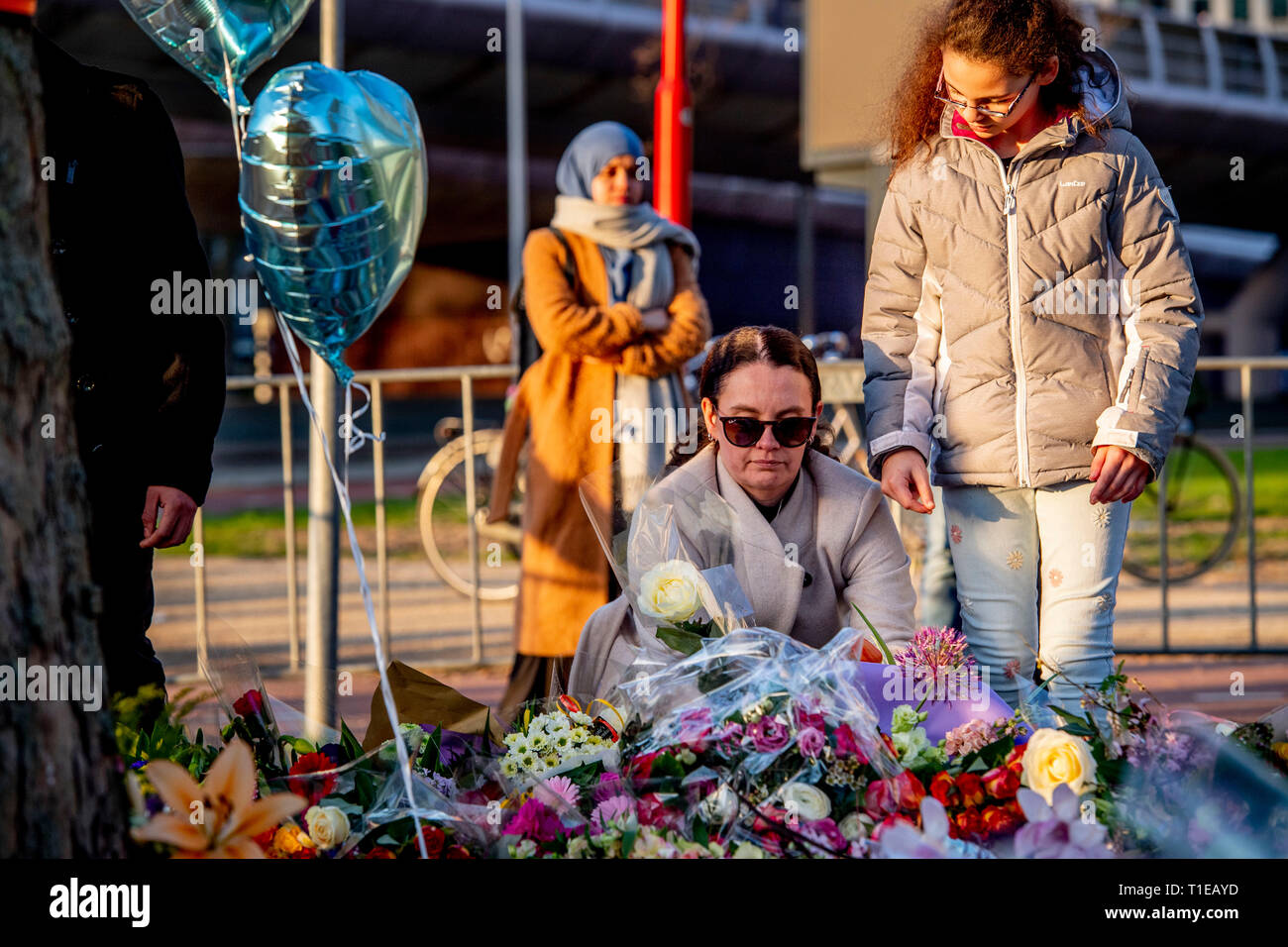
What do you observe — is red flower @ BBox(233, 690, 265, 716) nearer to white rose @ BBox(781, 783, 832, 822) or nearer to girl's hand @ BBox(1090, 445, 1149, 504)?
white rose @ BBox(781, 783, 832, 822)

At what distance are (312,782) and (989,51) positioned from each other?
1.71 m

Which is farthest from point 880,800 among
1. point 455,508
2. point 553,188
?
point 553,188

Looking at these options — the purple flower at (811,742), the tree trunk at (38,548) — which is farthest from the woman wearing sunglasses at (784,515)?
the tree trunk at (38,548)

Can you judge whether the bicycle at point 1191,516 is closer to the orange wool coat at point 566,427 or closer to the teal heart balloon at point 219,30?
the orange wool coat at point 566,427

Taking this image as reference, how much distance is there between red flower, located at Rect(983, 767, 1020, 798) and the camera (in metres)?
1.74

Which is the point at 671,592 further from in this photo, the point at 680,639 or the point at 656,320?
the point at 656,320

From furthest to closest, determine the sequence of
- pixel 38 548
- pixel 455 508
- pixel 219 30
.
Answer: pixel 455 508 → pixel 219 30 → pixel 38 548

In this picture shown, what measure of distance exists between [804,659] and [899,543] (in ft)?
2.72

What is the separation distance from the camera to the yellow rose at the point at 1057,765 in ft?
5.59

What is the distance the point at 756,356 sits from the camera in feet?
8.59

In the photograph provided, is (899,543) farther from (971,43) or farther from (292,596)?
(292,596)

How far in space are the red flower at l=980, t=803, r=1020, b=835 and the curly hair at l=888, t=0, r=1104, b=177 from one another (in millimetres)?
1410
